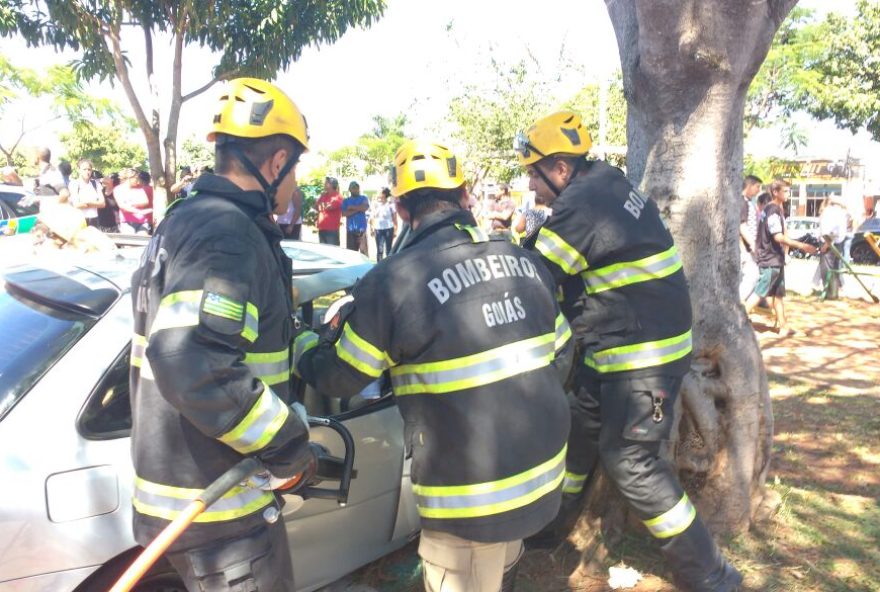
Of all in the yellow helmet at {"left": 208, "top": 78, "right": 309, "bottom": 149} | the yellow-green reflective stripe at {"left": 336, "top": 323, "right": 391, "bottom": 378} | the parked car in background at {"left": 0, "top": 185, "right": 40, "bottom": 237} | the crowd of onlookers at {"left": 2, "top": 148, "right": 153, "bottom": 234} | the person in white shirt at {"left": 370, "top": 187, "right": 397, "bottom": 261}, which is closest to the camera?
the yellow helmet at {"left": 208, "top": 78, "right": 309, "bottom": 149}

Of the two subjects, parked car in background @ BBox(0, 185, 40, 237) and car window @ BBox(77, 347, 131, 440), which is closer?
car window @ BBox(77, 347, 131, 440)

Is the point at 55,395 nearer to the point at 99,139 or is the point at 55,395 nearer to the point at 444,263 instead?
the point at 444,263

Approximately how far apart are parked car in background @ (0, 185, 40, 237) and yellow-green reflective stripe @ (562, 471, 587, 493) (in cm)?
784

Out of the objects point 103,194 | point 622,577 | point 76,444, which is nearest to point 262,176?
point 76,444

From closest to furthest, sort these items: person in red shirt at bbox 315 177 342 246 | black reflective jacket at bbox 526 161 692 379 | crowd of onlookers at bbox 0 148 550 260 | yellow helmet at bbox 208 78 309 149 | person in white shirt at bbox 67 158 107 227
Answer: yellow helmet at bbox 208 78 309 149
black reflective jacket at bbox 526 161 692 379
crowd of onlookers at bbox 0 148 550 260
person in white shirt at bbox 67 158 107 227
person in red shirt at bbox 315 177 342 246

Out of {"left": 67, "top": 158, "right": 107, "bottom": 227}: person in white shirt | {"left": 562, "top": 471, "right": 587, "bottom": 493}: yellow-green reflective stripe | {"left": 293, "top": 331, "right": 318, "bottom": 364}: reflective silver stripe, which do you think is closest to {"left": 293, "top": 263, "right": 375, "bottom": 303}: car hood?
{"left": 293, "top": 331, "right": 318, "bottom": 364}: reflective silver stripe

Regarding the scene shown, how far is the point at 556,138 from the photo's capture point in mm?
3027

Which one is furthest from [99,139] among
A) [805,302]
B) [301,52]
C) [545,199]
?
[545,199]

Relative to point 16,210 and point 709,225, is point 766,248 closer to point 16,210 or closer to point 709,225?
point 709,225

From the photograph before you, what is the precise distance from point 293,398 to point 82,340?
706 mm

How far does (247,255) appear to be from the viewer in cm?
181

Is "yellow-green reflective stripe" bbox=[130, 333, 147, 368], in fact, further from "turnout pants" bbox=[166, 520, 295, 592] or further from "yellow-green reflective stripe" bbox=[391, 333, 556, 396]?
"yellow-green reflective stripe" bbox=[391, 333, 556, 396]

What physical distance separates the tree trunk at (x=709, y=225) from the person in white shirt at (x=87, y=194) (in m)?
9.07

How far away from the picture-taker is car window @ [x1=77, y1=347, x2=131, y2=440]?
225cm
